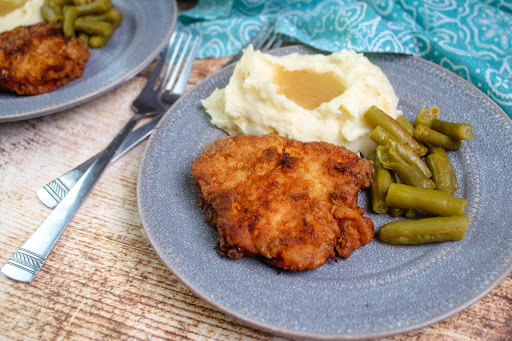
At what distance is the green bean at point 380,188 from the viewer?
368 cm

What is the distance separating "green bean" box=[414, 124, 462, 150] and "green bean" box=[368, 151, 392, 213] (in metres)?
0.59

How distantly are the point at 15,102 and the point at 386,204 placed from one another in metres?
4.13

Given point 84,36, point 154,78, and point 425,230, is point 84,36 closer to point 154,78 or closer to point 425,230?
point 154,78

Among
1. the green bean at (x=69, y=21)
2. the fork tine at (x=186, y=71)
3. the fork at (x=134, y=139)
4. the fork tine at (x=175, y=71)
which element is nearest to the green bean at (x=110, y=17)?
the green bean at (x=69, y=21)

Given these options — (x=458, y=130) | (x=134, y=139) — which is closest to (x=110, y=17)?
(x=134, y=139)

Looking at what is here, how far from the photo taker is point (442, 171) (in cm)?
382

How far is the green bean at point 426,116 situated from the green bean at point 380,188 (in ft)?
2.47

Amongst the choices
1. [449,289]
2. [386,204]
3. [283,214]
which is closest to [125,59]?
[283,214]

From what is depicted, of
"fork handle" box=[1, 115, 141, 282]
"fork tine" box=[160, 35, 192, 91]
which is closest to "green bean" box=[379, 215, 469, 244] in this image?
"fork handle" box=[1, 115, 141, 282]

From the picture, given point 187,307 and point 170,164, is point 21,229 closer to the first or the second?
point 170,164

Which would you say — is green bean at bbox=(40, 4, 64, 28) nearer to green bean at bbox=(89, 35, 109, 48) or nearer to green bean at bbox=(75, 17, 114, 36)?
green bean at bbox=(75, 17, 114, 36)

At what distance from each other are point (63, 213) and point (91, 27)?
2981 millimetres

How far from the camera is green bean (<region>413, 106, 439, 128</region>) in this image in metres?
4.20

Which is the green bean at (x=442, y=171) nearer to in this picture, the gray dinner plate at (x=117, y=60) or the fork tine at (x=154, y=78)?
the fork tine at (x=154, y=78)
